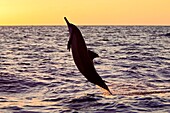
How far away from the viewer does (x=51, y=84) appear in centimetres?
1630

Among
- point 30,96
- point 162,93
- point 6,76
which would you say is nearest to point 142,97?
point 162,93

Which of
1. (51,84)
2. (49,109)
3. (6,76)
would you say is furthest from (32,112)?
(6,76)

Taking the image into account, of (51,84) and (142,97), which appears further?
(51,84)

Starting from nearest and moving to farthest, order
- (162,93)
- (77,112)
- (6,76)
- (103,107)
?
(77,112) < (103,107) < (162,93) < (6,76)

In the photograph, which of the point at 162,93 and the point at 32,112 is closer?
the point at 32,112

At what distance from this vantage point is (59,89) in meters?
15.0

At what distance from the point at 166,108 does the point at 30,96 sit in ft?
19.0

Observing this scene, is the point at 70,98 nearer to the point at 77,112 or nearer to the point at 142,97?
the point at 77,112

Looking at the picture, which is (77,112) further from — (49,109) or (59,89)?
(59,89)

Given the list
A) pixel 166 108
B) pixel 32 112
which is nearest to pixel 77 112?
pixel 32 112

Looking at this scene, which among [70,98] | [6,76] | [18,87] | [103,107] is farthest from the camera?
[6,76]

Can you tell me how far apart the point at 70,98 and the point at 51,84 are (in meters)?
3.53

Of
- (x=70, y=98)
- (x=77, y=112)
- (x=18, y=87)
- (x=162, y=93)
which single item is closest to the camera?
(x=77, y=112)

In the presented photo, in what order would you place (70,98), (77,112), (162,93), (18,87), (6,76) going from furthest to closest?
(6,76)
(18,87)
(162,93)
(70,98)
(77,112)
